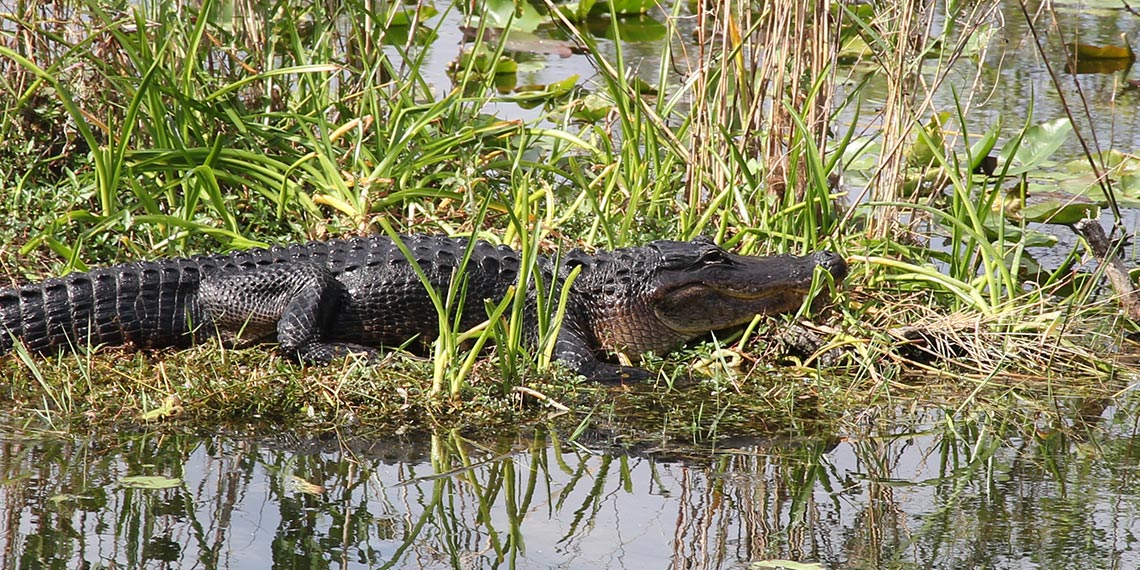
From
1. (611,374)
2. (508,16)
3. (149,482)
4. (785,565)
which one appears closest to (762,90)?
(611,374)

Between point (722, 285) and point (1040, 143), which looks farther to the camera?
point (1040, 143)

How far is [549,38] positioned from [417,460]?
5.87m

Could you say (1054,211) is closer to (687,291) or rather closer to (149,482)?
(687,291)

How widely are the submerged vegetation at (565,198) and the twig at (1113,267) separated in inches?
2.8

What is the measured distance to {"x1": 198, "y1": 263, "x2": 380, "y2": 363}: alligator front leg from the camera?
14.2 feet

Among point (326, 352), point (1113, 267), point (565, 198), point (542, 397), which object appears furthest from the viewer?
point (565, 198)

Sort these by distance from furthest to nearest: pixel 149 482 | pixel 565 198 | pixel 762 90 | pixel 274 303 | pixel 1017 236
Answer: pixel 565 198
pixel 1017 236
pixel 762 90
pixel 274 303
pixel 149 482

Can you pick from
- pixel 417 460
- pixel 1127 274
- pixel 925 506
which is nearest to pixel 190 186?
pixel 417 460

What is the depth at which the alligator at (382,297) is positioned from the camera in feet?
14.0

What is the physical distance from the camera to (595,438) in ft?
11.9

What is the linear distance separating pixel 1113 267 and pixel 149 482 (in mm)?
3367

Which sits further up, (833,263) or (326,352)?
(833,263)

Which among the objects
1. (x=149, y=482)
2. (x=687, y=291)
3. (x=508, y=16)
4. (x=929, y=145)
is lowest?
(x=149, y=482)

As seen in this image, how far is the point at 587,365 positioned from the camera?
4316mm
